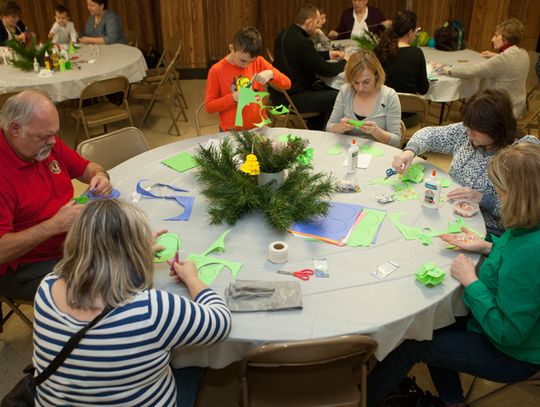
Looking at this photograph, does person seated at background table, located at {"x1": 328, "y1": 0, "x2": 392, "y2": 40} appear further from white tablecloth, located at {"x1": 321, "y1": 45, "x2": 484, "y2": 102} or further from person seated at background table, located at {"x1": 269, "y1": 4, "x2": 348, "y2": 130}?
white tablecloth, located at {"x1": 321, "y1": 45, "x2": 484, "y2": 102}

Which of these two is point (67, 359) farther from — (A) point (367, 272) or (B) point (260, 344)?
(A) point (367, 272)

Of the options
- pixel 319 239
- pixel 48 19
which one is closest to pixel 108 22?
pixel 48 19

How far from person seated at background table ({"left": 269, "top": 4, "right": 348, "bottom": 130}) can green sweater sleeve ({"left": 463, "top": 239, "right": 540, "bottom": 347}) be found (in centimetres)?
316

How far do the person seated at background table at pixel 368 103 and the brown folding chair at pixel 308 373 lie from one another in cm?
175

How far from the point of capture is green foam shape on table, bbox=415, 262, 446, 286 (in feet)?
6.04

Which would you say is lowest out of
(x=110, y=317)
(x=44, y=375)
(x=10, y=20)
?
(x=44, y=375)

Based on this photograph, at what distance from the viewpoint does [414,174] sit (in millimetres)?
2672

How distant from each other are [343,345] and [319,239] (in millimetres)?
670

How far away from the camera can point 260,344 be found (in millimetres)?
1635

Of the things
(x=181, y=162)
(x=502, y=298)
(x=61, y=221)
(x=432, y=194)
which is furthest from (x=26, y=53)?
(x=502, y=298)

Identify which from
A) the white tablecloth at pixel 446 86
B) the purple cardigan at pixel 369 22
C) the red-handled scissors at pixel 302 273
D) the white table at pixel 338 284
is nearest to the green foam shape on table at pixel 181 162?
the white table at pixel 338 284

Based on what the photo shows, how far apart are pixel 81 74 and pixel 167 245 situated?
3495mm

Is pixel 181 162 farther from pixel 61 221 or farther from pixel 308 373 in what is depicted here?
pixel 308 373

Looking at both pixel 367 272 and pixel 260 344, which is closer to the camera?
pixel 260 344
